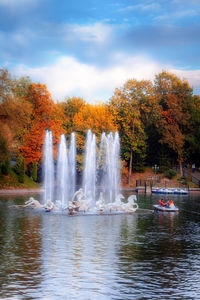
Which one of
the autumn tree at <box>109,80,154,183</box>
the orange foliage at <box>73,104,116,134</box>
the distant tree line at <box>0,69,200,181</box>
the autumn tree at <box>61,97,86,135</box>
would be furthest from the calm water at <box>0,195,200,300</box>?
the autumn tree at <box>61,97,86,135</box>

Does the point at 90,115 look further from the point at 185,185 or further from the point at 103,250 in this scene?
the point at 103,250

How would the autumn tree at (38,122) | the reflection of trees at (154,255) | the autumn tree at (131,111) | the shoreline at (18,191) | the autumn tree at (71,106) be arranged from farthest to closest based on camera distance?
the autumn tree at (71,106) → the autumn tree at (131,111) → the autumn tree at (38,122) → the shoreline at (18,191) → the reflection of trees at (154,255)

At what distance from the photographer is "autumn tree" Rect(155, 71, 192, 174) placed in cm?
8469

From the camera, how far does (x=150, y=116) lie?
287ft

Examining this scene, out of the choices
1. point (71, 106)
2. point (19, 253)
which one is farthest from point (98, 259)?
point (71, 106)

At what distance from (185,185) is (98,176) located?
60.0 feet

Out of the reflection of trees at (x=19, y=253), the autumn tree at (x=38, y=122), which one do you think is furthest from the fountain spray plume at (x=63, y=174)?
the reflection of trees at (x=19, y=253)

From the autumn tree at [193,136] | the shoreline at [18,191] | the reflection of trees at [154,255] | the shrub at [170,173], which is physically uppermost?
the autumn tree at [193,136]

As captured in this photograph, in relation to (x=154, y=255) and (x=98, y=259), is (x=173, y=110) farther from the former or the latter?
(x=98, y=259)

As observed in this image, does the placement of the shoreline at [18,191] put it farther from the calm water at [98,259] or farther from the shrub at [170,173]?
the shrub at [170,173]

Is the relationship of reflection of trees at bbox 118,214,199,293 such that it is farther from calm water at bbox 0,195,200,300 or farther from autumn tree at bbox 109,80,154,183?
autumn tree at bbox 109,80,154,183

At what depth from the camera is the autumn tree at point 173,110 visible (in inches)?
3334

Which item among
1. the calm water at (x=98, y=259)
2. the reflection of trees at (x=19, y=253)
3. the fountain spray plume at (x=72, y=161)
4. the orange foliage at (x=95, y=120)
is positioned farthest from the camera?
the orange foliage at (x=95, y=120)

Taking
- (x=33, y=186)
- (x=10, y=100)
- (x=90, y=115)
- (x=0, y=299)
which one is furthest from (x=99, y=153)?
(x=0, y=299)
